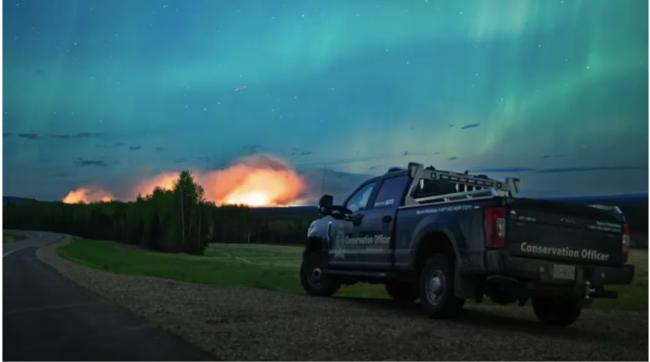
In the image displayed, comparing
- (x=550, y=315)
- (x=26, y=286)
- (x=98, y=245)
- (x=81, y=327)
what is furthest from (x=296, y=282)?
(x=98, y=245)

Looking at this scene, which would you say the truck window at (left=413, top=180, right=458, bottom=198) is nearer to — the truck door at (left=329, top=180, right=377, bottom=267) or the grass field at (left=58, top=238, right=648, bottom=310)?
the truck door at (left=329, top=180, right=377, bottom=267)

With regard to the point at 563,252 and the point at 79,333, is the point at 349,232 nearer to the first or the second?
the point at 563,252

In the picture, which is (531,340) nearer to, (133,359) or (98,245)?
(133,359)

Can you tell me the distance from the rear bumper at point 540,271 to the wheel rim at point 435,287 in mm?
983

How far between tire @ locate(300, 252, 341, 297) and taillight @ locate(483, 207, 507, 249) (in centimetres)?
472

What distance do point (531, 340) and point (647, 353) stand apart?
1185 mm

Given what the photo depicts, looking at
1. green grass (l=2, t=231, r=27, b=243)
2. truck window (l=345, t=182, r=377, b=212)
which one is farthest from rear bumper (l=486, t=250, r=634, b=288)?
green grass (l=2, t=231, r=27, b=243)

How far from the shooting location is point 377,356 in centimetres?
665

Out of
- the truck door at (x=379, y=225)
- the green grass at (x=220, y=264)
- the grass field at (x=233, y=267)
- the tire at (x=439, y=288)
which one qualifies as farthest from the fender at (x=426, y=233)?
the green grass at (x=220, y=264)

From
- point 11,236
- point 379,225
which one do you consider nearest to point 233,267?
point 379,225

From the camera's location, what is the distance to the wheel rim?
971cm

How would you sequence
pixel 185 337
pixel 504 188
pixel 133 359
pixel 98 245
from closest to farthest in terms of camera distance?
pixel 133 359, pixel 185 337, pixel 504 188, pixel 98 245

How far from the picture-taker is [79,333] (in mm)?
7598

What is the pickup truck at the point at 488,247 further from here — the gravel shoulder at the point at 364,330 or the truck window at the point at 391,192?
the gravel shoulder at the point at 364,330
